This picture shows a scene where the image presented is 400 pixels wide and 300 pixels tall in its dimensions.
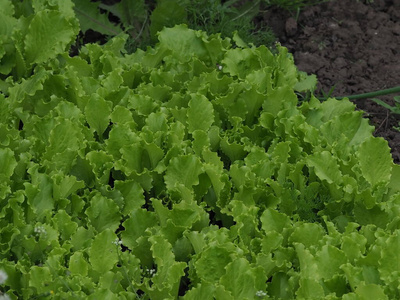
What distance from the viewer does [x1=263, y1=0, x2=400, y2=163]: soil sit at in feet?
14.9

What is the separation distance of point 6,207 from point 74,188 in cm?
30

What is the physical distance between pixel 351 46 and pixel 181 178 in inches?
86.5

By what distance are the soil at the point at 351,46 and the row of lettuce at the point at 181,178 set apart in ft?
1.89

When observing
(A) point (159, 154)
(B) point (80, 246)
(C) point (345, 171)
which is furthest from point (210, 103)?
(B) point (80, 246)

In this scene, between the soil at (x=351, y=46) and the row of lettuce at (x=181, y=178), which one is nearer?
the row of lettuce at (x=181, y=178)

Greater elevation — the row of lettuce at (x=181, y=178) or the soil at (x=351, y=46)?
the row of lettuce at (x=181, y=178)

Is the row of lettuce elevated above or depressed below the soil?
above

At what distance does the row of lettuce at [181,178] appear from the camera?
2730 millimetres

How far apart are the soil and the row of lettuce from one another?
0.58 metres

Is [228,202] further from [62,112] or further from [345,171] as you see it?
[62,112]

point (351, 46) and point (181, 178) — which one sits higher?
point (181, 178)

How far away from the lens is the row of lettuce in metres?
2.73

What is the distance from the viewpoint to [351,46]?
4926mm

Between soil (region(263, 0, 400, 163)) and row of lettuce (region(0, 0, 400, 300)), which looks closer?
row of lettuce (region(0, 0, 400, 300))
